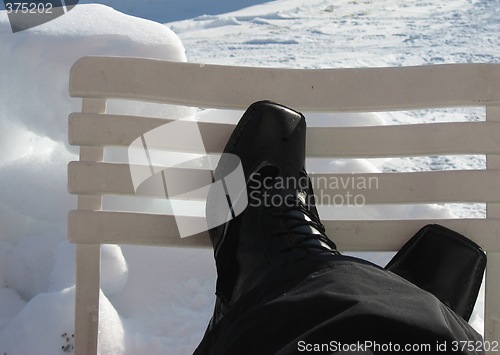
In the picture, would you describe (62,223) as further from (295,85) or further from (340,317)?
(340,317)

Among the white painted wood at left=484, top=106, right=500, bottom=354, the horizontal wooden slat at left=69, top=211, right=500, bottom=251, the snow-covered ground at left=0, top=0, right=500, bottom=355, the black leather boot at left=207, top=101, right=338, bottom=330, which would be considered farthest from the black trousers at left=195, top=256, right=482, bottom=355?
the snow-covered ground at left=0, top=0, right=500, bottom=355

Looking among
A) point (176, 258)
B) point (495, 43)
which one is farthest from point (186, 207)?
point (495, 43)

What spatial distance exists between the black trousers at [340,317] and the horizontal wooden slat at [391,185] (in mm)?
344

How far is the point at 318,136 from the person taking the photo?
4.34 ft

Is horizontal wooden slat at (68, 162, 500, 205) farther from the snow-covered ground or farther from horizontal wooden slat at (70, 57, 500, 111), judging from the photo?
the snow-covered ground

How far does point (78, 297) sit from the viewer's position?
1.28 meters

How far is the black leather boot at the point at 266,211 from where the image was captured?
45.3 inches

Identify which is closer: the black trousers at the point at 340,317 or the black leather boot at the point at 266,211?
the black trousers at the point at 340,317

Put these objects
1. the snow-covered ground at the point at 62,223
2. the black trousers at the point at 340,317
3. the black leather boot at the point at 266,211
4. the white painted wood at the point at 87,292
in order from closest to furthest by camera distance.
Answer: the black trousers at the point at 340,317 → the black leather boot at the point at 266,211 → the white painted wood at the point at 87,292 → the snow-covered ground at the point at 62,223

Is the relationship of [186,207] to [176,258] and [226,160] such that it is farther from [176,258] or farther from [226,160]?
Result: [226,160]

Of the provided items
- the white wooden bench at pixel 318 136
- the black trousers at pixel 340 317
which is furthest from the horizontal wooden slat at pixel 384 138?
the black trousers at pixel 340 317

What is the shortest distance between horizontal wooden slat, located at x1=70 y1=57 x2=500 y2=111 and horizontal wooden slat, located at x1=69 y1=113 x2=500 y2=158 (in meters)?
0.05

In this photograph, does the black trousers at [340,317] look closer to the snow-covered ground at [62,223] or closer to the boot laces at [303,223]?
the boot laces at [303,223]

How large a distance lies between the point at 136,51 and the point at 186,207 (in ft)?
1.58
